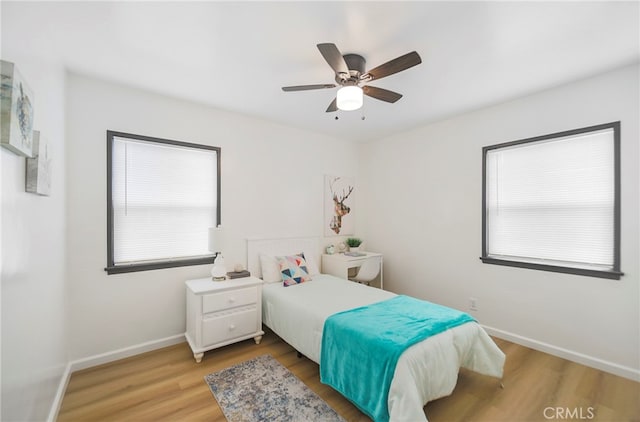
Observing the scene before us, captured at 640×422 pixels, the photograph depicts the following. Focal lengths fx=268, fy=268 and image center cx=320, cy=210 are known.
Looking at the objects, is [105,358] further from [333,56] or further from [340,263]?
[333,56]

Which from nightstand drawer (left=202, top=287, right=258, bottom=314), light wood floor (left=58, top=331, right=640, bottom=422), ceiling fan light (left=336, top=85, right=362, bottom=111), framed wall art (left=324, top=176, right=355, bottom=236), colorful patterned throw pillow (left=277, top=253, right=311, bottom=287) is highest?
ceiling fan light (left=336, top=85, right=362, bottom=111)

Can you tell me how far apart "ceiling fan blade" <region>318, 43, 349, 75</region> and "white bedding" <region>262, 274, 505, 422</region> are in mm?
1908

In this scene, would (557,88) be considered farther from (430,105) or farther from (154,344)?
(154,344)

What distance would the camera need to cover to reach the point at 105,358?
8.15 ft

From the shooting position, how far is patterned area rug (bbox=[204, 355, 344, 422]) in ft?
6.07

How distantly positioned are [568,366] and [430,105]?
2.87 m

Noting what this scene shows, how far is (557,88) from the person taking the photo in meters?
2.62

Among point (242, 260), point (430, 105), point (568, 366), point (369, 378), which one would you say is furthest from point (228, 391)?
point (430, 105)

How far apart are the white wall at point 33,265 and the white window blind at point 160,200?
0.46 meters

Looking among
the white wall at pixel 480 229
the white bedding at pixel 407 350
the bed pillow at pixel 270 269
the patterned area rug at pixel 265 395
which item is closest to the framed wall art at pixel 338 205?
the white wall at pixel 480 229

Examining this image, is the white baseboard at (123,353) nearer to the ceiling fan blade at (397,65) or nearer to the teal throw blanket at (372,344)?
the teal throw blanket at (372,344)

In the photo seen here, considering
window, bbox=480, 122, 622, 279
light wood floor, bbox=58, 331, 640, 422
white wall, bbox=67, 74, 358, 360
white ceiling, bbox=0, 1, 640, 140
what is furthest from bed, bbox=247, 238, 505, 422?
white ceiling, bbox=0, 1, 640, 140

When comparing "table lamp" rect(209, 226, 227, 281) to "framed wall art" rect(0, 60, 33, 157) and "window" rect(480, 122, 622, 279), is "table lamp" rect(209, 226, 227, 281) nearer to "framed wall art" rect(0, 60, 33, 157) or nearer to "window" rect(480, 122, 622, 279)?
"framed wall art" rect(0, 60, 33, 157)

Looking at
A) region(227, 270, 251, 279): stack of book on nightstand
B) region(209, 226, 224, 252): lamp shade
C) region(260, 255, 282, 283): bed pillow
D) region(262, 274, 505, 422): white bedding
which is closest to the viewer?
region(262, 274, 505, 422): white bedding
